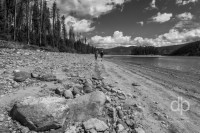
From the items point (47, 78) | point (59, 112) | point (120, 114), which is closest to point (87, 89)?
point (120, 114)

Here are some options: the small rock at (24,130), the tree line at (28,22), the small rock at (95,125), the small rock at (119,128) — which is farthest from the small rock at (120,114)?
the tree line at (28,22)

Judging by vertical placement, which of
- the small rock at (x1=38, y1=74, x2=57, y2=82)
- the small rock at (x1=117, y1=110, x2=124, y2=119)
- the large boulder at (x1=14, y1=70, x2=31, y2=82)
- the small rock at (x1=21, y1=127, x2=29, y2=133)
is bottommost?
the small rock at (x1=117, y1=110, x2=124, y2=119)

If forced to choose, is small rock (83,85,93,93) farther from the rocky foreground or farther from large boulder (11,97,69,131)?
large boulder (11,97,69,131)

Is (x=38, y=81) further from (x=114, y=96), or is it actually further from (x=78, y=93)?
(x=114, y=96)

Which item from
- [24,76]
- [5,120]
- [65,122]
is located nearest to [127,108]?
[65,122]

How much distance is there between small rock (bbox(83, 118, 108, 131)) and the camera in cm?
396

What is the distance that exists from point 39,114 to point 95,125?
1601mm

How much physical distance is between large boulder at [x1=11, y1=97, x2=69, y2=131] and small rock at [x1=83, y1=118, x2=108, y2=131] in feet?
2.25

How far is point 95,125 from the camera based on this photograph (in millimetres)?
4047

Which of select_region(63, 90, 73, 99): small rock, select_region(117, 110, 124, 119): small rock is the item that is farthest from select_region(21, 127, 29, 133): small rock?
select_region(117, 110, 124, 119): small rock

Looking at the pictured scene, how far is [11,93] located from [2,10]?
4690 centimetres

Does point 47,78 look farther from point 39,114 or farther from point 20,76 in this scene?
point 39,114

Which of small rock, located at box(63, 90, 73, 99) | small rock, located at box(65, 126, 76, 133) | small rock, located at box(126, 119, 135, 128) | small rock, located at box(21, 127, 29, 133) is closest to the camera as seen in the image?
small rock, located at box(21, 127, 29, 133)

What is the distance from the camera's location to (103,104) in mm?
5008
